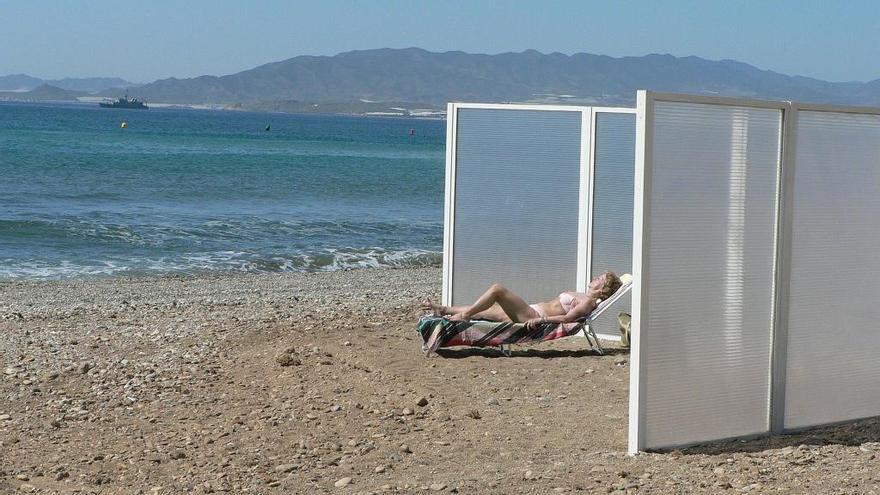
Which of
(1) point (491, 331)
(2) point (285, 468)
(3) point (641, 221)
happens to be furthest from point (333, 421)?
(3) point (641, 221)

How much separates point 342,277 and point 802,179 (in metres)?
11.5

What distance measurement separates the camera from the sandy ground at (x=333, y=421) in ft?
19.0

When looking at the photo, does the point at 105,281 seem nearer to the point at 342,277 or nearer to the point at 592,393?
the point at 342,277

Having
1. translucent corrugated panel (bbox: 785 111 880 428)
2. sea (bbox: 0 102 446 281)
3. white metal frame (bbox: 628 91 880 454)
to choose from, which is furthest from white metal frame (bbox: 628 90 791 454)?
sea (bbox: 0 102 446 281)

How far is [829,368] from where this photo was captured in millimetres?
6879

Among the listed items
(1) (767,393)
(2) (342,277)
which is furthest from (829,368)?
(2) (342,277)

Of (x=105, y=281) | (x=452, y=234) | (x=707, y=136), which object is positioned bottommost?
(x=105, y=281)

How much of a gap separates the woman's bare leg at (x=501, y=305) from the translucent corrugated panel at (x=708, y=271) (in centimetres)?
292

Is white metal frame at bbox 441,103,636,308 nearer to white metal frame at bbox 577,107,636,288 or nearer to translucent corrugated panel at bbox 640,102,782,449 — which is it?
white metal frame at bbox 577,107,636,288

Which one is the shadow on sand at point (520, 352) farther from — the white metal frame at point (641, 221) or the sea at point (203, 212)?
the sea at point (203, 212)

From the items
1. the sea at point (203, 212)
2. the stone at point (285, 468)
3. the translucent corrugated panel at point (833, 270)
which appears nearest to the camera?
the stone at point (285, 468)

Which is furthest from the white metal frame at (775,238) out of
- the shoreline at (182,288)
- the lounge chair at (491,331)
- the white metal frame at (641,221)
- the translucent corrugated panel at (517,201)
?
the shoreline at (182,288)

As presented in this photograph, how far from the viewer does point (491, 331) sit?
29.6 feet

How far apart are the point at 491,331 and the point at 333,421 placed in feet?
7.23
